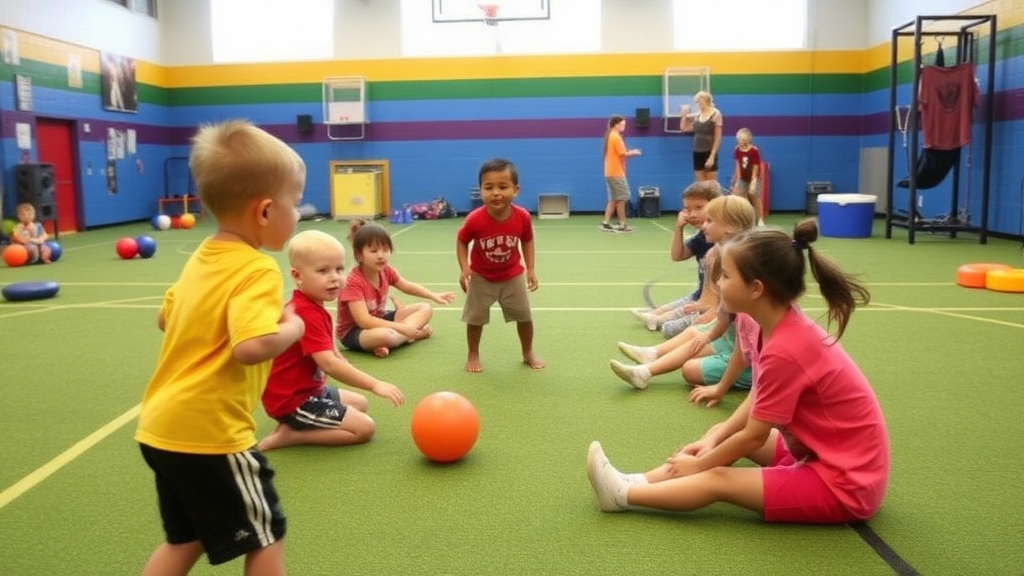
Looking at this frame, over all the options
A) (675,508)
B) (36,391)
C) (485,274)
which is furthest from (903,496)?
(36,391)

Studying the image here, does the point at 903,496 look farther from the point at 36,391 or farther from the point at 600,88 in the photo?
the point at 600,88

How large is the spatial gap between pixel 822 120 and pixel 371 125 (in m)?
9.75

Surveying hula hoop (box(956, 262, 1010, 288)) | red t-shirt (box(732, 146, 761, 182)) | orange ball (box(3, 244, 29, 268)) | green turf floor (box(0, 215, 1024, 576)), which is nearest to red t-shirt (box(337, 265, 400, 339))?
green turf floor (box(0, 215, 1024, 576))

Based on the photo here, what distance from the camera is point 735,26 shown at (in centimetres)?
1812

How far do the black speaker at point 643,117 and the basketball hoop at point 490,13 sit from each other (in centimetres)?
361

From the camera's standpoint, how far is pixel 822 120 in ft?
59.6

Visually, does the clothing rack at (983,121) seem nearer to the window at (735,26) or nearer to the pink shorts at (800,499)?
the window at (735,26)

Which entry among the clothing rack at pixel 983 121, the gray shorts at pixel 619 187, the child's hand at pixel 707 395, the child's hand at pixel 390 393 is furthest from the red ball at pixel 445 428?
the gray shorts at pixel 619 187

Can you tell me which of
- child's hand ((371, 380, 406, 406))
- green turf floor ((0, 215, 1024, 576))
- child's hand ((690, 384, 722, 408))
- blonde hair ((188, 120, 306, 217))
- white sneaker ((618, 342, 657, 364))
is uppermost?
blonde hair ((188, 120, 306, 217))

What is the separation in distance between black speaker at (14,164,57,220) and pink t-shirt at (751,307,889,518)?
13760 mm

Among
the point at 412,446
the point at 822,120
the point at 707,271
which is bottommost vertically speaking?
the point at 412,446

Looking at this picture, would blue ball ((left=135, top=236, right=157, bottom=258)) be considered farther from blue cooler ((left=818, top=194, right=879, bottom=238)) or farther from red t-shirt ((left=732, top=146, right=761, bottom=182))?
blue cooler ((left=818, top=194, right=879, bottom=238))

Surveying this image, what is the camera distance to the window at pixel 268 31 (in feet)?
61.3

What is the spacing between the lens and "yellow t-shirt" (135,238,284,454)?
79.0 inches
